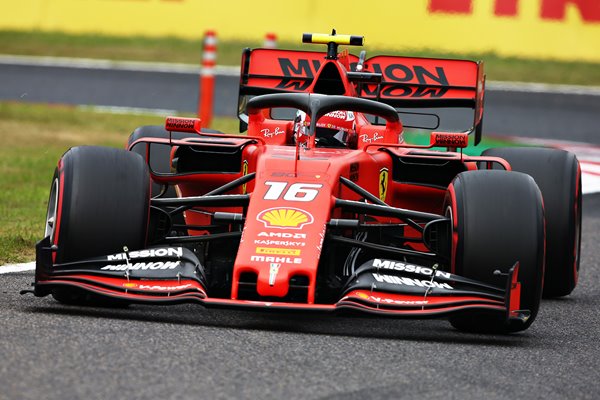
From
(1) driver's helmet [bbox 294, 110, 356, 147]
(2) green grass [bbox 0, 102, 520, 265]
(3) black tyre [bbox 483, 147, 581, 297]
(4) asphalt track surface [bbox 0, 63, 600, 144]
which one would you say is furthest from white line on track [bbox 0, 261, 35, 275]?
(4) asphalt track surface [bbox 0, 63, 600, 144]

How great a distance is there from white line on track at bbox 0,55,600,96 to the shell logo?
607 inches

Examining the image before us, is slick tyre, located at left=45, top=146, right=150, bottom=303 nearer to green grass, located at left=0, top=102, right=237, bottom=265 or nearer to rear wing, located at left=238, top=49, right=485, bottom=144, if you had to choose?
green grass, located at left=0, top=102, right=237, bottom=265

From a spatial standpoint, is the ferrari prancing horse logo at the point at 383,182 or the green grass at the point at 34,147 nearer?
the ferrari prancing horse logo at the point at 383,182

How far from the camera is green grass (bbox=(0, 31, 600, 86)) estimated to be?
2253 centimetres

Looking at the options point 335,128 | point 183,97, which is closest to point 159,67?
point 183,97

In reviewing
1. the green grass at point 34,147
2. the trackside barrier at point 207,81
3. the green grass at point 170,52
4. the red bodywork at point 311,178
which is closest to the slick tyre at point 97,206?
the red bodywork at point 311,178

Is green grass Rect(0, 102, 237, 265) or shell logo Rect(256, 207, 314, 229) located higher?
shell logo Rect(256, 207, 314, 229)

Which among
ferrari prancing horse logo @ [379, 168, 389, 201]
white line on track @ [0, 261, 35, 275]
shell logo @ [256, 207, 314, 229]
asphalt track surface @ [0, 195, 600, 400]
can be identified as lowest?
white line on track @ [0, 261, 35, 275]

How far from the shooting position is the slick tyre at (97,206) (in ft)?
21.6

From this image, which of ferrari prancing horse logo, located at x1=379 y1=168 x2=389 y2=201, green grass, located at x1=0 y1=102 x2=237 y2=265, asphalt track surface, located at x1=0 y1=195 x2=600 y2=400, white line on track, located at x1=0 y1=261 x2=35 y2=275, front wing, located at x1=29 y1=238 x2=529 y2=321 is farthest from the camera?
green grass, located at x1=0 y1=102 x2=237 y2=265

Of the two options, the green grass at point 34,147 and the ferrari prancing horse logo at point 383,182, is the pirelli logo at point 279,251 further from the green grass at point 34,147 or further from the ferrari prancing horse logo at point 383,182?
the green grass at point 34,147

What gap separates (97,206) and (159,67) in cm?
1676

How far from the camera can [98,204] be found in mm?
6637

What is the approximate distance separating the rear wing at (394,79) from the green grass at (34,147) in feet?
5.92
